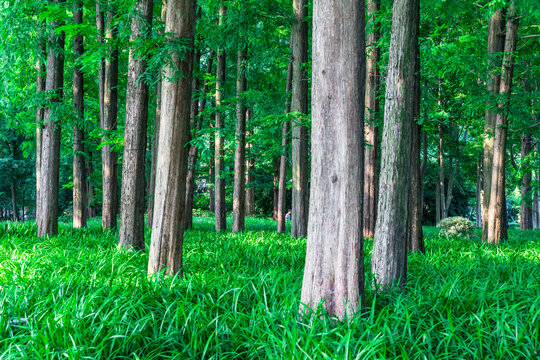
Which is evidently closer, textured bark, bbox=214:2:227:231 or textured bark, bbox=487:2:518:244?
textured bark, bbox=487:2:518:244

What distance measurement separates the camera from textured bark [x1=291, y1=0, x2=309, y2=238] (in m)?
10.3

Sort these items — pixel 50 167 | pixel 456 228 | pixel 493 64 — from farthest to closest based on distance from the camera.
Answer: pixel 456 228 < pixel 493 64 < pixel 50 167

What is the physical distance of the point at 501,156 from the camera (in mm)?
10008

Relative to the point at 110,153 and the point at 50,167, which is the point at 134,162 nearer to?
the point at 50,167

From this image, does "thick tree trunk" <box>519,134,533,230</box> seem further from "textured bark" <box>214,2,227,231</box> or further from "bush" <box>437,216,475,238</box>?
"textured bark" <box>214,2,227,231</box>

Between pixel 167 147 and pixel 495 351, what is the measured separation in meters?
3.94

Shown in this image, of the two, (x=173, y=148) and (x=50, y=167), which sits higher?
(x=173, y=148)

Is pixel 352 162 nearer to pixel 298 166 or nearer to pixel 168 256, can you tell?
pixel 168 256

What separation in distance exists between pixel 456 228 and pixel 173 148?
10094 millimetres

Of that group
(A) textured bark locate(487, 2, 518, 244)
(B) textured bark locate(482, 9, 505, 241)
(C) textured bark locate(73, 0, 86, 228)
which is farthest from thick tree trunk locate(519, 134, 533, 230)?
(C) textured bark locate(73, 0, 86, 228)

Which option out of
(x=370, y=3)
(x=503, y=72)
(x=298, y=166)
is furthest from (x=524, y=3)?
(x=298, y=166)

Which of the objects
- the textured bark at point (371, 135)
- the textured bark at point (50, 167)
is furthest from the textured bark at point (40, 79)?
the textured bark at point (371, 135)

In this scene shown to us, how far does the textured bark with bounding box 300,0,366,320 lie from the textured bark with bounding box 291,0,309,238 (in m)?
6.85

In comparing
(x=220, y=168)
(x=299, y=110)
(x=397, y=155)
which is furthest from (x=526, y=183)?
(x=397, y=155)
